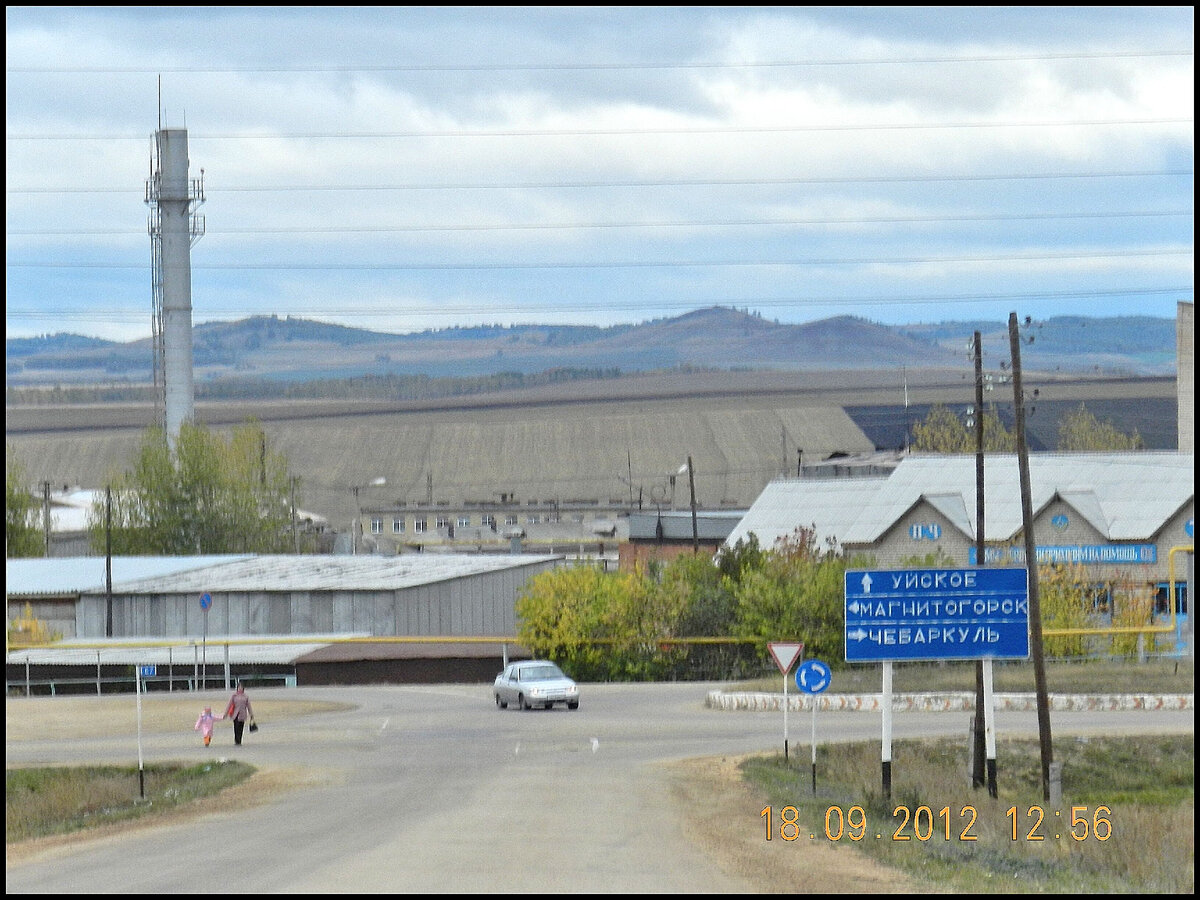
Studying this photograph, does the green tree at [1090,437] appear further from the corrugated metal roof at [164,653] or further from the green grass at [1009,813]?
the green grass at [1009,813]

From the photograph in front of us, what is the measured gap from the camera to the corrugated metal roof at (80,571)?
242ft

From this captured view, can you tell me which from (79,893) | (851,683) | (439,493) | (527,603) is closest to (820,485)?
(527,603)

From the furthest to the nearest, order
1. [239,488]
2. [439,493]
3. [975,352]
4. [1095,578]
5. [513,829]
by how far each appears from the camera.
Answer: [439,493] → [239,488] → [1095,578] → [975,352] → [513,829]

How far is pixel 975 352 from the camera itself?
3716 cm

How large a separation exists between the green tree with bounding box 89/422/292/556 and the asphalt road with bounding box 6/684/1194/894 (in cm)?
5527

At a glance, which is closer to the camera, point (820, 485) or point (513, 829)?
point (513, 829)

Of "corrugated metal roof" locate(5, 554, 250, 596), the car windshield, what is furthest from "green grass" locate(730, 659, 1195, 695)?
"corrugated metal roof" locate(5, 554, 250, 596)

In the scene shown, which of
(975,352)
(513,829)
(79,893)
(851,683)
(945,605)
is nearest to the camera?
(79,893)

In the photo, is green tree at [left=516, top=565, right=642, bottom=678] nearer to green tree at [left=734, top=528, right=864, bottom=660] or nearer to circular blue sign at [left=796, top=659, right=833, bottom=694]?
green tree at [left=734, top=528, right=864, bottom=660]

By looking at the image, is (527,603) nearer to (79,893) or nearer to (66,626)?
(66,626)

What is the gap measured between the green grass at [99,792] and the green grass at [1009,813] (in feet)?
33.3

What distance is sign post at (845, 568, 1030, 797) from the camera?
29.3 metres

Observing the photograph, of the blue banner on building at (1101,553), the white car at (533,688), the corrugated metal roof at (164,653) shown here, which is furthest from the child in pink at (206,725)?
the blue banner on building at (1101,553)

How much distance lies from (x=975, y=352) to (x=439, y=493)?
468 ft
